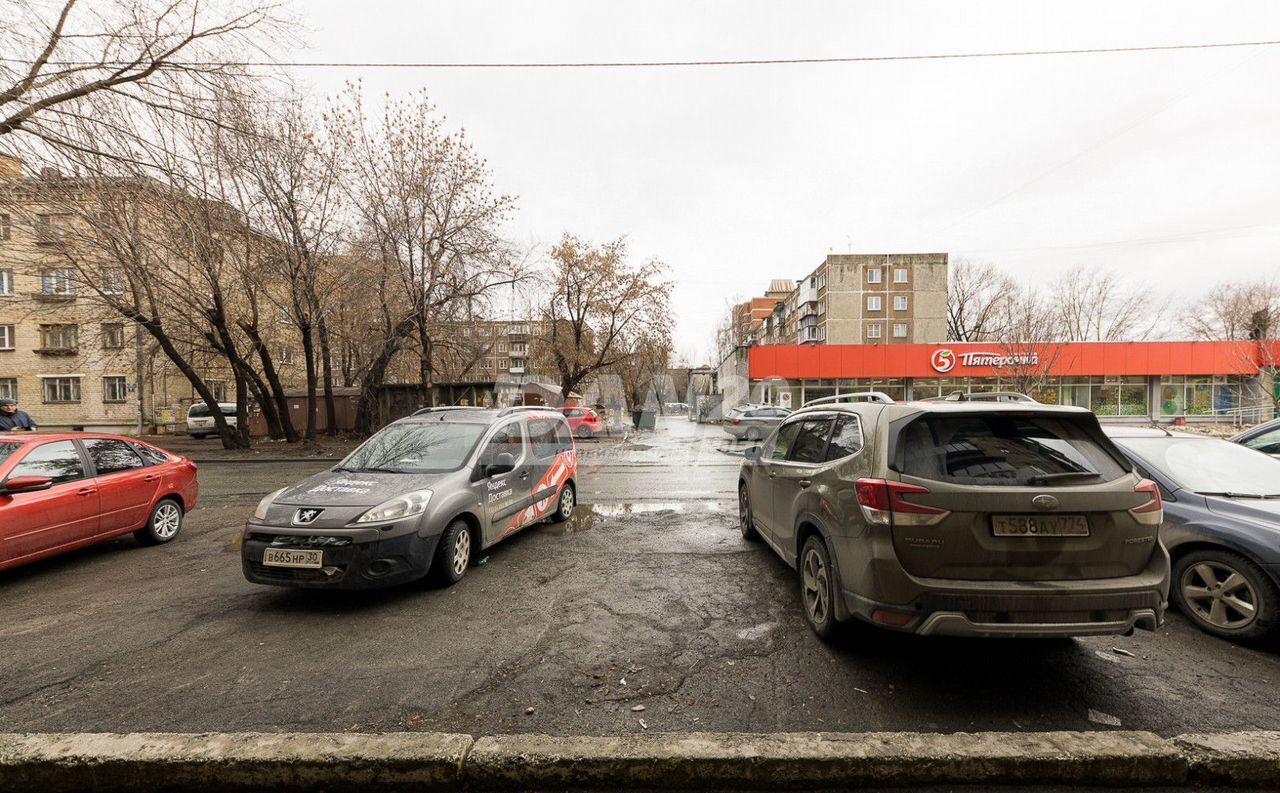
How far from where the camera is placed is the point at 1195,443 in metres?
4.89

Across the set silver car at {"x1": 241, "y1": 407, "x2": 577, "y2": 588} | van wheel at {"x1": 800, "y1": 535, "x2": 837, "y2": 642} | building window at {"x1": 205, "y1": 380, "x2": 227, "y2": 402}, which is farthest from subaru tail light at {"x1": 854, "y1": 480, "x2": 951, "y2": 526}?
building window at {"x1": 205, "y1": 380, "x2": 227, "y2": 402}

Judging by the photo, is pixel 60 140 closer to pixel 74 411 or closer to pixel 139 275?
pixel 139 275

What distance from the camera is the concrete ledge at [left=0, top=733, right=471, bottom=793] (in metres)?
2.39

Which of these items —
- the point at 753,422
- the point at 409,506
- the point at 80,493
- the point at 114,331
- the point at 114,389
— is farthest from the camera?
the point at 114,389

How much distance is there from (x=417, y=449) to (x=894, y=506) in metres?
4.63

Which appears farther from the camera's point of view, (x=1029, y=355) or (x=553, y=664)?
(x=1029, y=355)

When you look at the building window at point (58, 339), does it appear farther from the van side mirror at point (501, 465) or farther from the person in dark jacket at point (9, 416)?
the van side mirror at point (501, 465)

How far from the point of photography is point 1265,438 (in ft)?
22.6

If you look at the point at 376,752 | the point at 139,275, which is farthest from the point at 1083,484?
the point at 139,275

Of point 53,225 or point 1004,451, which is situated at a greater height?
point 53,225

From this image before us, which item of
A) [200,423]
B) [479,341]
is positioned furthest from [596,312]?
[200,423]

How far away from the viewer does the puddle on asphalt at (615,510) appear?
23.7 feet

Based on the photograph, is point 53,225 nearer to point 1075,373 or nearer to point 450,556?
point 450,556

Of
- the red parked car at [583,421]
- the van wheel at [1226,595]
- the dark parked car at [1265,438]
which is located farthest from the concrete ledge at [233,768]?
the red parked car at [583,421]
